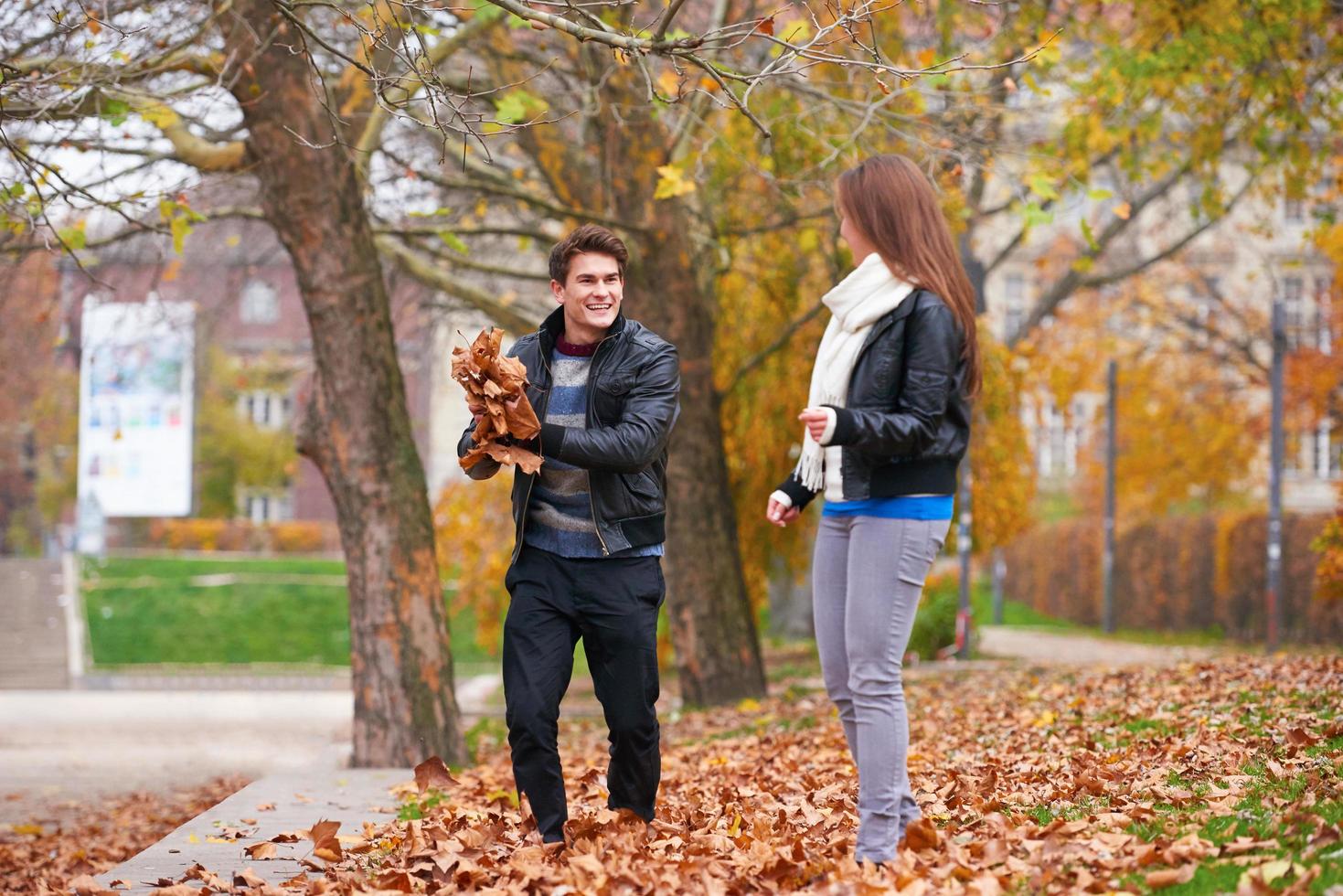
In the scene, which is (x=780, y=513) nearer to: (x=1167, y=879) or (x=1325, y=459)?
(x=1167, y=879)

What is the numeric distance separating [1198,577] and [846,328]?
24726 millimetres

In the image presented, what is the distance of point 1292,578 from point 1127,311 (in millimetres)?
8682

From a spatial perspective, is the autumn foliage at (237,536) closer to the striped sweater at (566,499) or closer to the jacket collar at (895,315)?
the striped sweater at (566,499)

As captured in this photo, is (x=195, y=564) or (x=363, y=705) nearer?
(x=363, y=705)

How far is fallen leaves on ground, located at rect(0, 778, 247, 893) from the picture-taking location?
22.5ft

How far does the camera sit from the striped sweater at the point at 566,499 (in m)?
4.96

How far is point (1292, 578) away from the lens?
72.3 feet

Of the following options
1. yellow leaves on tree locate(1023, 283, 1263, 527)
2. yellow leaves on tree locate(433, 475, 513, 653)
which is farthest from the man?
yellow leaves on tree locate(1023, 283, 1263, 527)

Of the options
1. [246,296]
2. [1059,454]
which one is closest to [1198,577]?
[246,296]

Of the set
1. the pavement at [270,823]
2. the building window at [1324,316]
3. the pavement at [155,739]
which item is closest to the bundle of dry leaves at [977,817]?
the pavement at [270,823]

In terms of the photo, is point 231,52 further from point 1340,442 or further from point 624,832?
point 1340,442

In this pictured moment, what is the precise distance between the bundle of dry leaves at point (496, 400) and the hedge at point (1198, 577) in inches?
623

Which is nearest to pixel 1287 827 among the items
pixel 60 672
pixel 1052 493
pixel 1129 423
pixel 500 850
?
pixel 500 850

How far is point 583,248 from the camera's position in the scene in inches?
197
